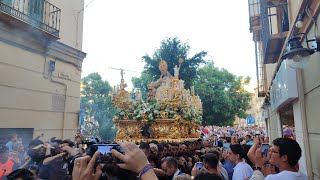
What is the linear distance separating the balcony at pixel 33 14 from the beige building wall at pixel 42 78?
0.62 ft

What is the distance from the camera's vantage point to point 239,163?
3676mm

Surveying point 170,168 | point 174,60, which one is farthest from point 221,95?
point 170,168

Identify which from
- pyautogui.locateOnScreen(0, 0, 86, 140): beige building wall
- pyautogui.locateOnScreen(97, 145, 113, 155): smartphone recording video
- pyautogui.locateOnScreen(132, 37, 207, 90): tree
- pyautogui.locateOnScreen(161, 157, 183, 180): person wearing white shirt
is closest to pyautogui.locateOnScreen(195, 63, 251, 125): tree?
pyautogui.locateOnScreen(132, 37, 207, 90): tree

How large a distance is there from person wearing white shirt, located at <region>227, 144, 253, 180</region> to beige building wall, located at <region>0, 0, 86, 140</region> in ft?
15.6

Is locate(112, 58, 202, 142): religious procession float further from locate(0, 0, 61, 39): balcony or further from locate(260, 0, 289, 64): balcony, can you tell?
locate(260, 0, 289, 64): balcony

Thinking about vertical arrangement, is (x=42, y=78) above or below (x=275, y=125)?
above

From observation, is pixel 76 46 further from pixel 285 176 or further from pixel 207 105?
pixel 207 105

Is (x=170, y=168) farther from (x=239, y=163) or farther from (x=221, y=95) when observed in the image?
(x=221, y=95)

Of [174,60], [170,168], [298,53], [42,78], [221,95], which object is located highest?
[174,60]

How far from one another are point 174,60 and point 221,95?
252 inches

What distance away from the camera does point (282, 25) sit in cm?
783

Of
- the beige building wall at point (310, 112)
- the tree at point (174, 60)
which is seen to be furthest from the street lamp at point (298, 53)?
the tree at point (174, 60)

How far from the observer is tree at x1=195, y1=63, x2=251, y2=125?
2533cm

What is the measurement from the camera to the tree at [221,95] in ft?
83.1
